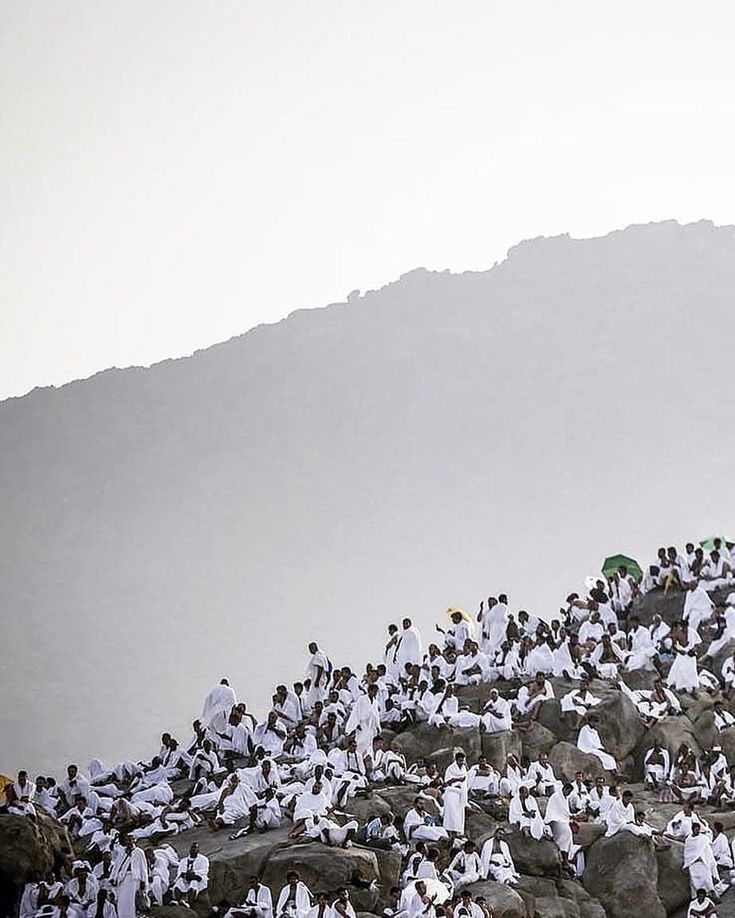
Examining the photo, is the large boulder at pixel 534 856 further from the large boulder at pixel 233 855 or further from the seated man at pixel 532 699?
the seated man at pixel 532 699

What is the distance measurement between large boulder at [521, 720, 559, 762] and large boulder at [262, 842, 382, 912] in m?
5.14

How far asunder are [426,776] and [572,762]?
320 cm

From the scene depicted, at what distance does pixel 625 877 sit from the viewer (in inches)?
836

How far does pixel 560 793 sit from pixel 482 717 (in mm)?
2987

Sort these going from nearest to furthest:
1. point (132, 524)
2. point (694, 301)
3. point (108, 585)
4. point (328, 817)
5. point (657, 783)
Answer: point (328, 817), point (657, 783), point (108, 585), point (132, 524), point (694, 301)

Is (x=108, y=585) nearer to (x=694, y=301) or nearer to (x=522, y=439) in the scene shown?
(x=522, y=439)

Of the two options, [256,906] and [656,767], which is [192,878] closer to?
[256,906]

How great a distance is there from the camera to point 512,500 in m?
124

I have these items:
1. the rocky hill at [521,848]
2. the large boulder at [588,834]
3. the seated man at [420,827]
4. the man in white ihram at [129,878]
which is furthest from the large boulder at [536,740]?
the man in white ihram at [129,878]

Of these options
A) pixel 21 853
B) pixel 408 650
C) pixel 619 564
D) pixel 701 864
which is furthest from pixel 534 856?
pixel 619 564

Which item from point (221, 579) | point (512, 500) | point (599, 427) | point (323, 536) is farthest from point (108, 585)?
point (599, 427)

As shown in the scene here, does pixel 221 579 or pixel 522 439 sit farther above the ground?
pixel 522 439

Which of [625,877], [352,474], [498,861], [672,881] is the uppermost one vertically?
[352,474]

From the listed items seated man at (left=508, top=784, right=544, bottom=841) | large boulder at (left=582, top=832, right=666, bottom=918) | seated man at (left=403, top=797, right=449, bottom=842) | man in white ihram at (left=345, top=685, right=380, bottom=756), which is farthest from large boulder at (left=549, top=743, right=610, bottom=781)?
seated man at (left=403, top=797, right=449, bottom=842)
